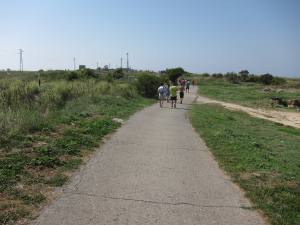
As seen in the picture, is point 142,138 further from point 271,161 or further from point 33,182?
point 33,182

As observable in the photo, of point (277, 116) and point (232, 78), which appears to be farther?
point (232, 78)

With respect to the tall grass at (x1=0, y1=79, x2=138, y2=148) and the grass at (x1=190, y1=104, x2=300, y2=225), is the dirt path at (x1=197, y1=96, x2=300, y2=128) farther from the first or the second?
the grass at (x1=190, y1=104, x2=300, y2=225)

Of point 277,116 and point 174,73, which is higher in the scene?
point 174,73

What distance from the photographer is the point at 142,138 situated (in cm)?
1277

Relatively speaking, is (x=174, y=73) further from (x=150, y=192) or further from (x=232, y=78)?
(x=150, y=192)

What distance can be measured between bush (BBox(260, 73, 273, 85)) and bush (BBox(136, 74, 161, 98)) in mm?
55959

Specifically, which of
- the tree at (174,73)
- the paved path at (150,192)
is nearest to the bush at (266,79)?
the tree at (174,73)

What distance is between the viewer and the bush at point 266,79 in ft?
296

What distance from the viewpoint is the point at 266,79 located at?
91938 mm

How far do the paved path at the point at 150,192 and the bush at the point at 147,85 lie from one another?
90.0 feet

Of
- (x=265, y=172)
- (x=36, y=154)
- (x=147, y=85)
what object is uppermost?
(x=147, y=85)

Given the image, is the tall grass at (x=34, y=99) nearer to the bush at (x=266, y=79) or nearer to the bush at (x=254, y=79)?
the bush at (x=266, y=79)

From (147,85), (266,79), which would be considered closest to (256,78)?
(266,79)

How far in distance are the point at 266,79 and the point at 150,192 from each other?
89212mm
